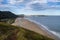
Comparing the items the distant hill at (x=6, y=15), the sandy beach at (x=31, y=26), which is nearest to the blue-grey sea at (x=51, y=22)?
the sandy beach at (x=31, y=26)

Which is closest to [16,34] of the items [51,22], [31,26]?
[31,26]

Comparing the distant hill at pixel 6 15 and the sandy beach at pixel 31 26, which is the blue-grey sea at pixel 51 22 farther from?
the distant hill at pixel 6 15

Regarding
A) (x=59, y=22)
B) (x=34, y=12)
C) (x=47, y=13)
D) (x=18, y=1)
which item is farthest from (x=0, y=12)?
(x=59, y=22)

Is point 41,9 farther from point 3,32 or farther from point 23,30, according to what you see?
point 3,32

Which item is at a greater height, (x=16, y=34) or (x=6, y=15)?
(x=6, y=15)

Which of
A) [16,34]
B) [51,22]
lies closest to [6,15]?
[16,34]

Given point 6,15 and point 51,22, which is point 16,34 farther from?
point 51,22

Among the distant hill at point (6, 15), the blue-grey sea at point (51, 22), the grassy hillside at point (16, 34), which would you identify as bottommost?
the grassy hillside at point (16, 34)

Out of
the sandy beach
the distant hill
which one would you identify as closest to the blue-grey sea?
the sandy beach
